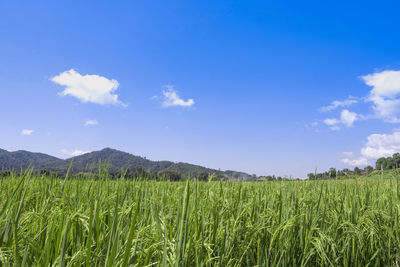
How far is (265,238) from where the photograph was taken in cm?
167

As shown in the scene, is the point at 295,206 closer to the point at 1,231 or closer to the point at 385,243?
the point at 385,243

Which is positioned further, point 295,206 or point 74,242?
point 295,206

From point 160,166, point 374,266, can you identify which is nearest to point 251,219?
point 374,266

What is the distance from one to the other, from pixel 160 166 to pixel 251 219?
165 metres

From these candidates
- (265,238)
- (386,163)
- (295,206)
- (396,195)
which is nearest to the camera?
(265,238)

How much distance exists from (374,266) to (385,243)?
9.3 inches

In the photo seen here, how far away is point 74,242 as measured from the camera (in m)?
1.58

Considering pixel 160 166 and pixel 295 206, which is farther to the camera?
pixel 160 166

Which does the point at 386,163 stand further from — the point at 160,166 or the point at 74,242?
the point at 160,166

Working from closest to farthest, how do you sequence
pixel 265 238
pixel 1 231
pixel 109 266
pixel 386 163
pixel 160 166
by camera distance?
pixel 109 266
pixel 1 231
pixel 265 238
pixel 386 163
pixel 160 166

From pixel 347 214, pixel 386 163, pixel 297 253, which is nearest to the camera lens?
pixel 297 253

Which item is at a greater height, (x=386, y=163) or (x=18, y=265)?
(x=386, y=163)

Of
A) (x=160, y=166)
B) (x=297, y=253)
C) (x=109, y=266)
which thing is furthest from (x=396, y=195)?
(x=160, y=166)

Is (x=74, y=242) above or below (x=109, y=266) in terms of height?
below
